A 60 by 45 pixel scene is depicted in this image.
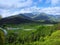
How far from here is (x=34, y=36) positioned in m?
4.25

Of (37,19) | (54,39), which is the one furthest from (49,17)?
(54,39)

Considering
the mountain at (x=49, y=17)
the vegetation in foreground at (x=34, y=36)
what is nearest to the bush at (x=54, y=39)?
the vegetation in foreground at (x=34, y=36)

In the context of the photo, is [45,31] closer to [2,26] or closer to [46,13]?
[46,13]

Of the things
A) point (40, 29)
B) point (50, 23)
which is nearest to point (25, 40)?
point (40, 29)

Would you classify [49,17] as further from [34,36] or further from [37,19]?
[34,36]

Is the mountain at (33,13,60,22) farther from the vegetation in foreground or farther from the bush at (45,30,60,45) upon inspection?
the bush at (45,30,60,45)

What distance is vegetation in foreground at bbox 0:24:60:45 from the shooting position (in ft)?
13.5

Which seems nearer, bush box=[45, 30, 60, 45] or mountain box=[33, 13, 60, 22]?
bush box=[45, 30, 60, 45]

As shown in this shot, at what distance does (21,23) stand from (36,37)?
2.47 ft

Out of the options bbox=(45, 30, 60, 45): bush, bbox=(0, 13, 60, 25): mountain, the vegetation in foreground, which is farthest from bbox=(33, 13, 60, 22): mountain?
bbox=(45, 30, 60, 45): bush

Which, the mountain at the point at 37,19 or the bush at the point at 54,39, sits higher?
the mountain at the point at 37,19

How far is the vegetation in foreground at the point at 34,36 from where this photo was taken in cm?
411

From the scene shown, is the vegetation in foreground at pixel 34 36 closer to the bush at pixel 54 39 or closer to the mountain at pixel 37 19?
the bush at pixel 54 39

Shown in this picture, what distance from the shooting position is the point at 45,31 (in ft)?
14.9
